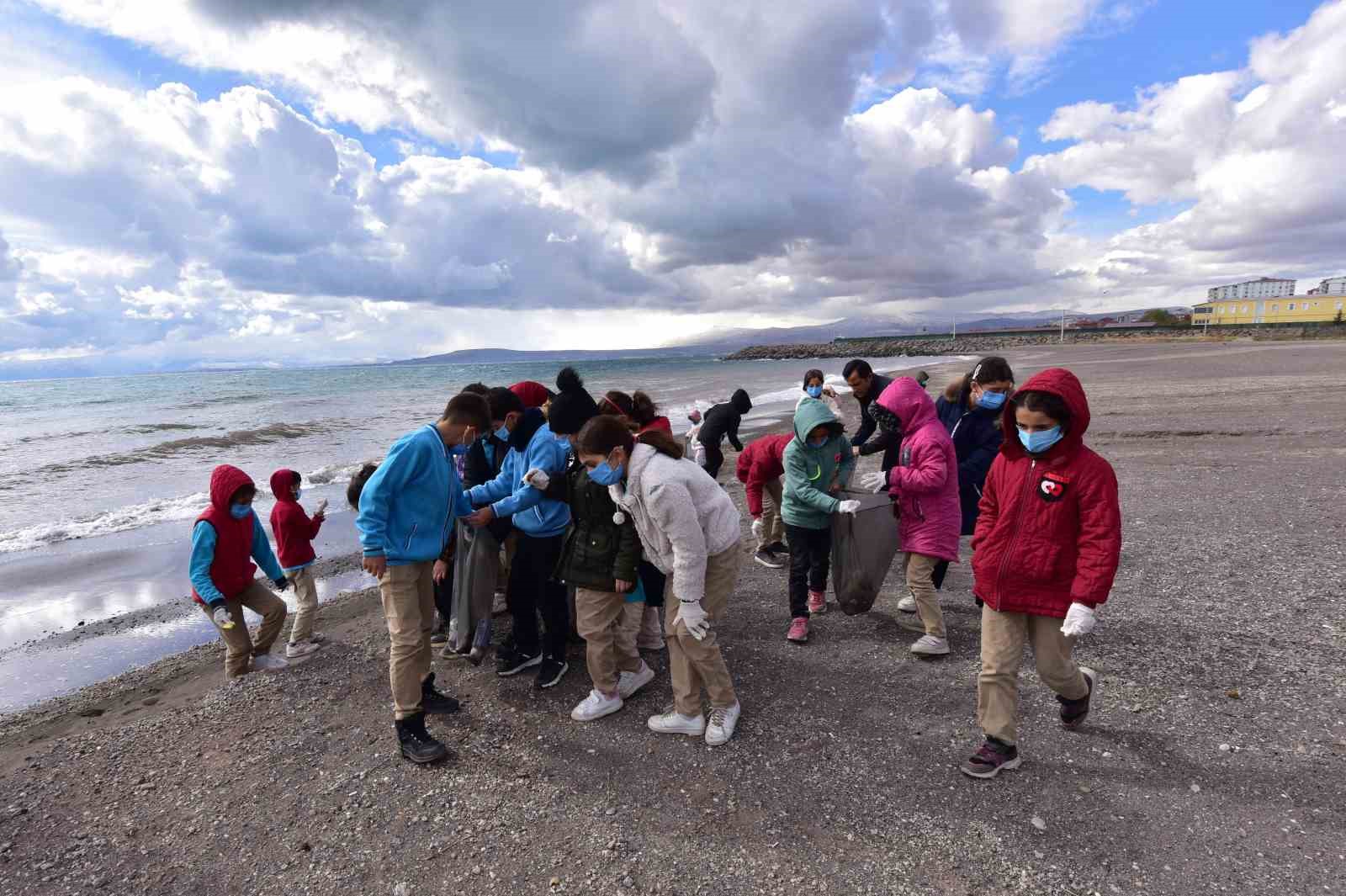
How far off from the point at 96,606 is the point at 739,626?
26.2 feet

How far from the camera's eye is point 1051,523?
10.2 ft

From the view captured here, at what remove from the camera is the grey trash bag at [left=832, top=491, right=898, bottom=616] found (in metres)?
4.76

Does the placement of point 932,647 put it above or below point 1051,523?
below

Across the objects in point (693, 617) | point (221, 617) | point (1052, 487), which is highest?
point (1052, 487)

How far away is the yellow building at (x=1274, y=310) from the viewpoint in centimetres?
9231

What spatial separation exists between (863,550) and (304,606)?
16.6 ft

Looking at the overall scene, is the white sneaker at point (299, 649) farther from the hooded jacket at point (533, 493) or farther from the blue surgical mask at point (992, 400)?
the blue surgical mask at point (992, 400)

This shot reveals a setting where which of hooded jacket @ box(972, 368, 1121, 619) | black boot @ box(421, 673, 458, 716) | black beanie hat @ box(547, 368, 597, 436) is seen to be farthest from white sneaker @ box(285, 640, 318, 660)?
hooded jacket @ box(972, 368, 1121, 619)

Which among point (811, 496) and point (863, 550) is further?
point (863, 550)

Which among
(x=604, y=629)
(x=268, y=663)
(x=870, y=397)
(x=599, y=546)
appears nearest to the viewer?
(x=599, y=546)

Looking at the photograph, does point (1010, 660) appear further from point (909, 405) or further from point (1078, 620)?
point (909, 405)

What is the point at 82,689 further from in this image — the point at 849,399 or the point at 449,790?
the point at 849,399

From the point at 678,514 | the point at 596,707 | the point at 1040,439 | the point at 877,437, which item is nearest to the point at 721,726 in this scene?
the point at 596,707

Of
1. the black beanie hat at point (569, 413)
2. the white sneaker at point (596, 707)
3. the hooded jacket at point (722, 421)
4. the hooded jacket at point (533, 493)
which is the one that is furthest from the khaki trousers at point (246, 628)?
the hooded jacket at point (722, 421)
